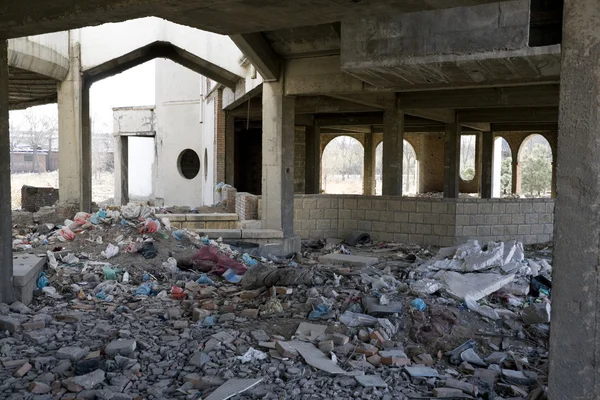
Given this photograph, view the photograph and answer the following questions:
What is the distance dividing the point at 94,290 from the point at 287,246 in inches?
207

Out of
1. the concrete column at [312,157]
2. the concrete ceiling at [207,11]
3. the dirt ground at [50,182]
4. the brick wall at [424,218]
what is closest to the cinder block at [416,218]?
the brick wall at [424,218]

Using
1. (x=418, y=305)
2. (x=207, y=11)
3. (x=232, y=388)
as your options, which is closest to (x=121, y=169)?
(x=418, y=305)

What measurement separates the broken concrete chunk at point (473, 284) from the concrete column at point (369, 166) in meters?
17.0

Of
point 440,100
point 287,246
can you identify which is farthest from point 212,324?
point 440,100

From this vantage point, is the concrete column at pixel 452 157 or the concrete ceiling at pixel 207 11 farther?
the concrete column at pixel 452 157

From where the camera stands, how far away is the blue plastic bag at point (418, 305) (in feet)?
21.4

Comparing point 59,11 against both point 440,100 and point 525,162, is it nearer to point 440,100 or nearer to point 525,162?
point 440,100

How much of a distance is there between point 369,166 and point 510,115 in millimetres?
8699

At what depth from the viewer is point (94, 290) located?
752 centimetres

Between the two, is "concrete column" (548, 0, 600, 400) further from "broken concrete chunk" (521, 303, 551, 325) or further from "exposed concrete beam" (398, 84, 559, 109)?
"exposed concrete beam" (398, 84, 559, 109)

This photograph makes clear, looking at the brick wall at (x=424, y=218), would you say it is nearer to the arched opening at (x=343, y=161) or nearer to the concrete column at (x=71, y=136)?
the concrete column at (x=71, y=136)

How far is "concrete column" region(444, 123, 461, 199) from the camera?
19453 millimetres

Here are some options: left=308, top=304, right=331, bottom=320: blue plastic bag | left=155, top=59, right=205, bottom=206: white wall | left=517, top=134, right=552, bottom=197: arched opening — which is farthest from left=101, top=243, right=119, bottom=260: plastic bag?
left=517, top=134, right=552, bottom=197: arched opening

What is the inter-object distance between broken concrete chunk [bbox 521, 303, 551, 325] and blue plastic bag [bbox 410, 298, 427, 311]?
124 centimetres
